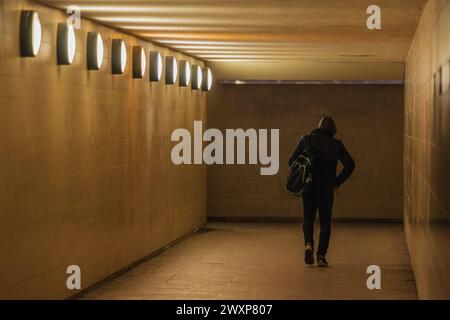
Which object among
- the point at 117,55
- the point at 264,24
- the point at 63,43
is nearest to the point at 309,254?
the point at 264,24

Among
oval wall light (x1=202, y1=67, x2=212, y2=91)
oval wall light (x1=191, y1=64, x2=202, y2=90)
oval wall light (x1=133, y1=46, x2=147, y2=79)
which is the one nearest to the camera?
oval wall light (x1=133, y1=46, x2=147, y2=79)

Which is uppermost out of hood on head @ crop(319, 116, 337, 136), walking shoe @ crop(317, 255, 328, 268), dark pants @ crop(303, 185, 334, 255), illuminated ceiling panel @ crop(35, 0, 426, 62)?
illuminated ceiling panel @ crop(35, 0, 426, 62)

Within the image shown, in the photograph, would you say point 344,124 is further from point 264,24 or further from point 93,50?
point 93,50

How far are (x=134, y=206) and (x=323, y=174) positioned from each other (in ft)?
6.91

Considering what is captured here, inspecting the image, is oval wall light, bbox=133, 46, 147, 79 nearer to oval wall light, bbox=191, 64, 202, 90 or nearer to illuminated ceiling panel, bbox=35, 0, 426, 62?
illuminated ceiling panel, bbox=35, 0, 426, 62

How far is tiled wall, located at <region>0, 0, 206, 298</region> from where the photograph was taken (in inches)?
261

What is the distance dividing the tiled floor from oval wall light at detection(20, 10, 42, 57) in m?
2.56

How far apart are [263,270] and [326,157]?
1383 millimetres

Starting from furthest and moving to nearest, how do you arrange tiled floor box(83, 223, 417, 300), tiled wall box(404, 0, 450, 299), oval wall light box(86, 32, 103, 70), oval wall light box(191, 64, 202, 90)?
1. oval wall light box(191, 64, 202, 90)
2. tiled floor box(83, 223, 417, 300)
3. oval wall light box(86, 32, 103, 70)
4. tiled wall box(404, 0, 450, 299)

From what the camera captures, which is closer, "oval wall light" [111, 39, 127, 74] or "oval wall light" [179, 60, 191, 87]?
"oval wall light" [111, 39, 127, 74]

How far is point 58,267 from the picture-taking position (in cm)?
770

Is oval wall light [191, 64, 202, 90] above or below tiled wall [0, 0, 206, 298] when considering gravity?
above

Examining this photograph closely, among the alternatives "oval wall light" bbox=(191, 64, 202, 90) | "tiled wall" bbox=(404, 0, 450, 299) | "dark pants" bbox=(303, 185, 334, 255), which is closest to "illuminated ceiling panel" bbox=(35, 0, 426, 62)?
"oval wall light" bbox=(191, 64, 202, 90)
